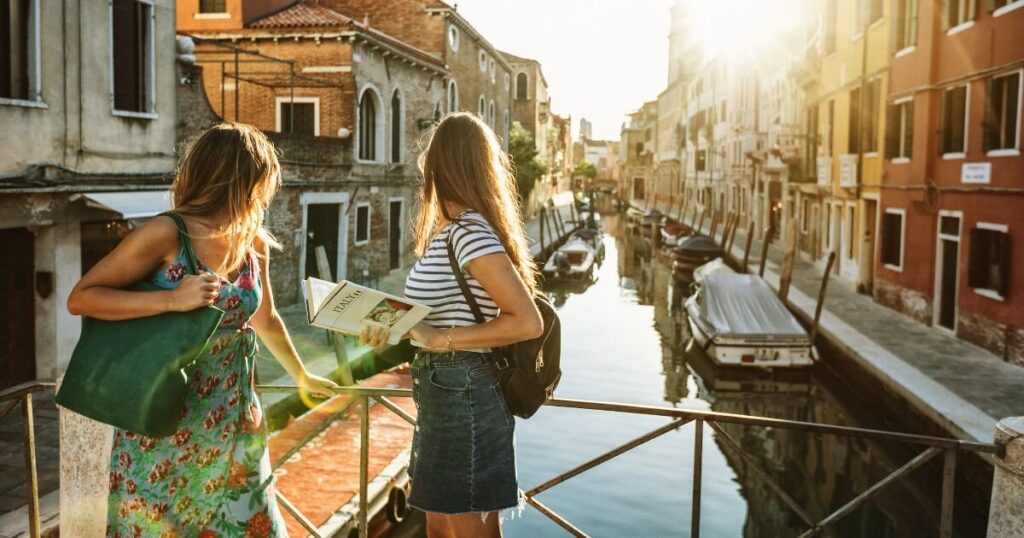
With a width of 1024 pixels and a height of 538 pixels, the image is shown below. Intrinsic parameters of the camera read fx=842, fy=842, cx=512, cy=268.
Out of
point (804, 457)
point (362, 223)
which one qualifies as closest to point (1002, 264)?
point (804, 457)

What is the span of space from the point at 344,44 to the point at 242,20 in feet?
8.45

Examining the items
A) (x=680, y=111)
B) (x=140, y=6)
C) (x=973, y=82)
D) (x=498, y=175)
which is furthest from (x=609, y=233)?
(x=498, y=175)

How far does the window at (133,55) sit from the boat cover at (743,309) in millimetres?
8801

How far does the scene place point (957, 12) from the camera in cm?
1197

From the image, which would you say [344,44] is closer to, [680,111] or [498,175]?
[498,175]

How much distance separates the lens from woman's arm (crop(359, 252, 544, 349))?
1871 millimetres

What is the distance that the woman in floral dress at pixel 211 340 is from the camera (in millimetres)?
1803

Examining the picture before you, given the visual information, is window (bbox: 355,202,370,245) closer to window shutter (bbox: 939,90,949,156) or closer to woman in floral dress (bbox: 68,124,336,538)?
window shutter (bbox: 939,90,949,156)

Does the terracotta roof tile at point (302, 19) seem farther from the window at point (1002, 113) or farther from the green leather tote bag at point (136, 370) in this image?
the green leather tote bag at point (136, 370)

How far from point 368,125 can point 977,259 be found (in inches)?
465

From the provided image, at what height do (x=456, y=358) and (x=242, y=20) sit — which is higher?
(x=242, y=20)

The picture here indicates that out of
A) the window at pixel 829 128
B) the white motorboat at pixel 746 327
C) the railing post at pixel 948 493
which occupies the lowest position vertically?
the white motorboat at pixel 746 327

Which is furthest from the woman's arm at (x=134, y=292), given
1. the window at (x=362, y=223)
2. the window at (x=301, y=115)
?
the window at (x=362, y=223)

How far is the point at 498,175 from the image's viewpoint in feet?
6.60
